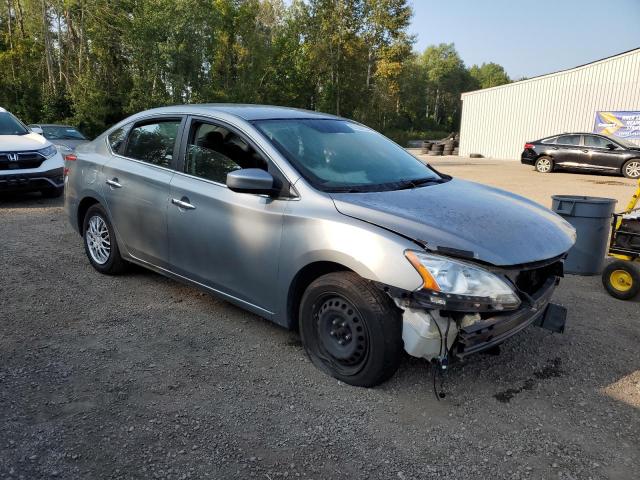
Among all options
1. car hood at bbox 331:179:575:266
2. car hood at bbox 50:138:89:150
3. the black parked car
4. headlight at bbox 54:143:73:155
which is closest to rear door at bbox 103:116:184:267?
car hood at bbox 331:179:575:266

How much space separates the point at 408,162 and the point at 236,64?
Result: 34.2 m

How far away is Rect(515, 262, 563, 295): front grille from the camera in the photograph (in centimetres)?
304

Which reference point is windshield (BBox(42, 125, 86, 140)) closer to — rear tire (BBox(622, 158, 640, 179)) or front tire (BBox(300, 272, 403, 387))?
front tire (BBox(300, 272, 403, 387))

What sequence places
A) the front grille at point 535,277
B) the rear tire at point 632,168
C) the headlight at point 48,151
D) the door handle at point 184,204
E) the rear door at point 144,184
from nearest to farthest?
the front grille at point 535,277 < the door handle at point 184,204 < the rear door at point 144,184 < the headlight at point 48,151 < the rear tire at point 632,168

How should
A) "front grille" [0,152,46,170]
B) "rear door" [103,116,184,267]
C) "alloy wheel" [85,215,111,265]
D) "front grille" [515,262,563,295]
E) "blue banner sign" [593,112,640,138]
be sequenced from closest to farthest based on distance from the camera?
"front grille" [515,262,563,295], "rear door" [103,116,184,267], "alloy wheel" [85,215,111,265], "front grille" [0,152,46,170], "blue banner sign" [593,112,640,138]

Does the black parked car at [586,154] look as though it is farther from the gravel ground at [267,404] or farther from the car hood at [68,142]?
the car hood at [68,142]

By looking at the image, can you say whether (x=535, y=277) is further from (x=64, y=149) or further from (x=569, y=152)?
(x=569, y=152)

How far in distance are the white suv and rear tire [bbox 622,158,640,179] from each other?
1693 cm

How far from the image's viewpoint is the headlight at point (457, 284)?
2.71 m

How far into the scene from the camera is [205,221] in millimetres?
3809

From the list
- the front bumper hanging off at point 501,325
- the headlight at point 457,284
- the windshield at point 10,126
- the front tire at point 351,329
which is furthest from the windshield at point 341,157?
the windshield at point 10,126

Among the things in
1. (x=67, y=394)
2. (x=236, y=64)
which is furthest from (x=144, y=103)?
(x=67, y=394)

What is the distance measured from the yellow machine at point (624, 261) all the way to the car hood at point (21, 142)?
920cm

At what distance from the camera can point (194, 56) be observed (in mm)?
28359
